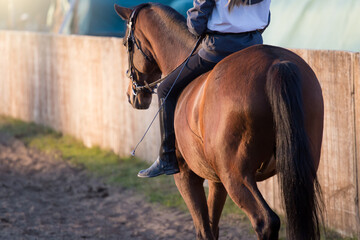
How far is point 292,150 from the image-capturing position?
3.32m

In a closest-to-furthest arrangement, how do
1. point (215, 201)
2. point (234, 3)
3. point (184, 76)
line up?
1. point (234, 3)
2. point (184, 76)
3. point (215, 201)

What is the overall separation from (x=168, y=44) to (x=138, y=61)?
48cm

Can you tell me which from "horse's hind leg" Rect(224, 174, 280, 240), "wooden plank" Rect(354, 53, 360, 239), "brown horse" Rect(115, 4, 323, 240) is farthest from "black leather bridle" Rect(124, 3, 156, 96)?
"horse's hind leg" Rect(224, 174, 280, 240)

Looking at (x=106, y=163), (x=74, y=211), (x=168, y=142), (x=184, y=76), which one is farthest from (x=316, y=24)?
(x=106, y=163)

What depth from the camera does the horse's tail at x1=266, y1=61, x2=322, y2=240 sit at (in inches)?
130

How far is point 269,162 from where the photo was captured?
3580mm

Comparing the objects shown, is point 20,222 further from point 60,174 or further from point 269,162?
point 269,162

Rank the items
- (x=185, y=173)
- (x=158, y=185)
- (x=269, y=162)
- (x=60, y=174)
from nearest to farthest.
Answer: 1. (x=269, y=162)
2. (x=185, y=173)
3. (x=158, y=185)
4. (x=60, y=174)

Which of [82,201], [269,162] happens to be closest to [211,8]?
[269,162]

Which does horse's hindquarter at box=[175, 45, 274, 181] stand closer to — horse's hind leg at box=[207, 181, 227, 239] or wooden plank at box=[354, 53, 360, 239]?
horse's hind leg at box=[207, 181, 227, 239]

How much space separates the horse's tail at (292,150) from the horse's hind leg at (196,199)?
1.18m

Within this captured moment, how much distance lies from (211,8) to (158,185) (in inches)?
174

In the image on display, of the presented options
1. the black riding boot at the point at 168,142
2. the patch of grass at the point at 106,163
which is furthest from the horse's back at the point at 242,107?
the patch of grass at the point at 106,163

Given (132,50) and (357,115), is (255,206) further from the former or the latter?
(132,50)
